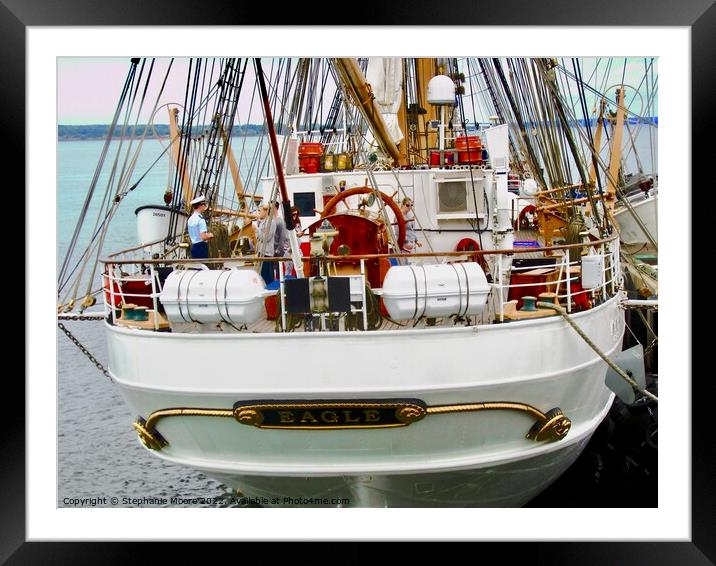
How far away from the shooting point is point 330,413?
25.0 ft

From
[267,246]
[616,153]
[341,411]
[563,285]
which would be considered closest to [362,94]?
[267,246]

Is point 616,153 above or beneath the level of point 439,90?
beneath

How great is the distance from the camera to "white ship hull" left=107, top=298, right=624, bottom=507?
7523 millimetres

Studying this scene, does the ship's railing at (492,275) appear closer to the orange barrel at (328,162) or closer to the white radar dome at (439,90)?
the orange barrel at (328,162)

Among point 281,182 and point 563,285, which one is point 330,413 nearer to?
point 281,182

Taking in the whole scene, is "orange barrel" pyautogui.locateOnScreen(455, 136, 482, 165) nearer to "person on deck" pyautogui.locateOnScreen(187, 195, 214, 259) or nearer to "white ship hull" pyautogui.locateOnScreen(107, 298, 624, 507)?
"white ship hull" pyautogui.locateOnScreen(107, 298, 624, 507)

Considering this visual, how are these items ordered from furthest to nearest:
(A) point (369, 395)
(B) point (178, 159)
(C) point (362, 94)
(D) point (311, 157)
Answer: (D) point (311, 157) → (B) point (178, 159) → (C) point (362, 94) → (A) point (369, 395)

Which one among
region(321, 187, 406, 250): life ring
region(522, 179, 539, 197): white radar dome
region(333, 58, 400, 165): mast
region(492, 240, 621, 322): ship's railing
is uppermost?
region(522, 179, 539, 197): white radar dome

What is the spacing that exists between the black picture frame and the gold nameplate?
1.17 m

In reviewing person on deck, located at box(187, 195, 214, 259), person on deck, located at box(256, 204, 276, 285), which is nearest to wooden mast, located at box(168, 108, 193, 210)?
person on deck, located at box(256, 204, 276, 285)
